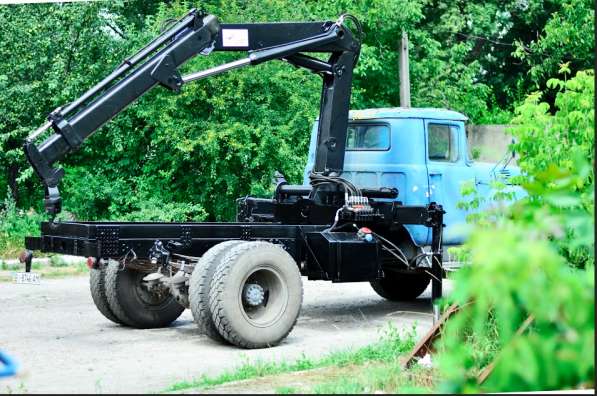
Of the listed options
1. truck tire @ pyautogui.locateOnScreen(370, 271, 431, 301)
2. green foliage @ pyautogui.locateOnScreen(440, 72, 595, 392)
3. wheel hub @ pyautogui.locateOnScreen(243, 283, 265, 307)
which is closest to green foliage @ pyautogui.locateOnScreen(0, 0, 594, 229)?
truck tire @ pyautogui.locateOnScreen(370, 271, 431, 301)

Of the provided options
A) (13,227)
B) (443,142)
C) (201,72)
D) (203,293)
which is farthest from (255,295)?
(13,227)

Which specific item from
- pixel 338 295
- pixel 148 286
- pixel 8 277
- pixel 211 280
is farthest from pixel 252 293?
pixel 8 277

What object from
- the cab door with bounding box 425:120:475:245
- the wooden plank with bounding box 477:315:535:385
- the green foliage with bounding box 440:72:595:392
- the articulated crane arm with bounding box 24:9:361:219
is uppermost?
the articulated crane arm with bounding box 24:9:361:219

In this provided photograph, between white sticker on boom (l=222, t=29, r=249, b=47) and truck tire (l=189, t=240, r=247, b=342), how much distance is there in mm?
2814

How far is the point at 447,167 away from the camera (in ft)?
38.1

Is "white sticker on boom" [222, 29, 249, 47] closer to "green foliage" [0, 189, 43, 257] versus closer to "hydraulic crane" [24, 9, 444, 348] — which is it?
"hydraulic crane" [24, 9, 444, 348]

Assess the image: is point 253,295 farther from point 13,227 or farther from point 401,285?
point 13,227

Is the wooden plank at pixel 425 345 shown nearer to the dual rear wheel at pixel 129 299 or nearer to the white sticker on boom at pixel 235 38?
the dual rear wheel at pixel 129 299

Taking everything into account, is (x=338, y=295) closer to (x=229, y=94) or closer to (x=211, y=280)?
(x=211, y=280)

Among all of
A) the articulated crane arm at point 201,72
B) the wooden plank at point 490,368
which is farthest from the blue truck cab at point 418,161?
the wooden plank at point 490,368

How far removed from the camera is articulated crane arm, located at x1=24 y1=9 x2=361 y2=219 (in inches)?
380

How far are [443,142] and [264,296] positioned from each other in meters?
Answer: 3.33

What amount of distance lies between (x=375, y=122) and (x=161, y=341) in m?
3.87

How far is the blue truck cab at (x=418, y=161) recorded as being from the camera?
1147cm
